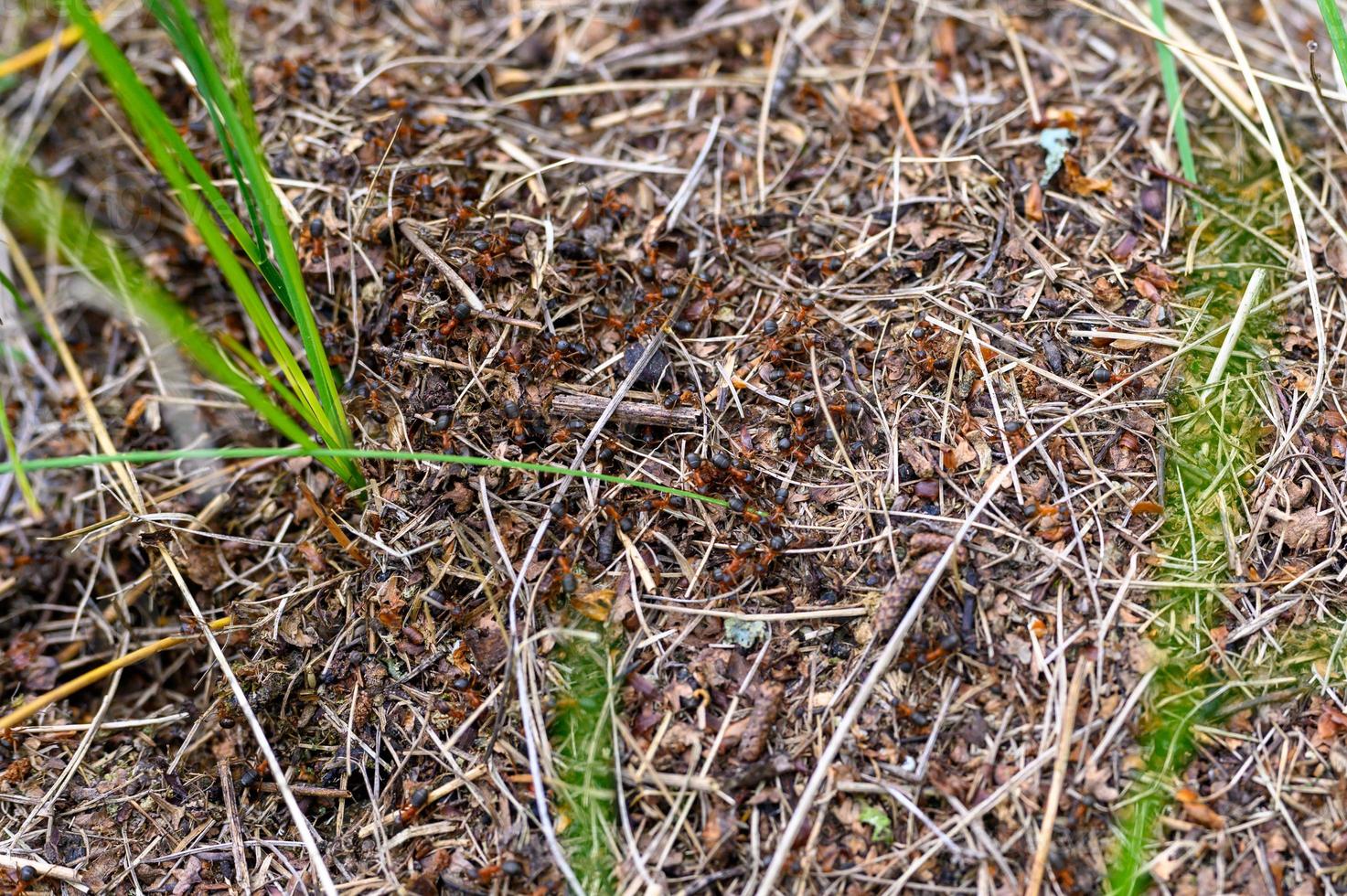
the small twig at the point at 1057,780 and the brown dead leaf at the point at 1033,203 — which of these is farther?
the brown dead leaf at the point at 1033,203

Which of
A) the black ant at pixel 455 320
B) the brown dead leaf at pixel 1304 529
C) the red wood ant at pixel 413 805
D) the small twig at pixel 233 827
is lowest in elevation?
the brown dead leaf at pixel 1304 529

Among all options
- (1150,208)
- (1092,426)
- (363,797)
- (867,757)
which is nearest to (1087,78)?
(1150,208)

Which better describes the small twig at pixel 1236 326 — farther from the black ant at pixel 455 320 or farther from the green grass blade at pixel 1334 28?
the black ant at pixel 455 320

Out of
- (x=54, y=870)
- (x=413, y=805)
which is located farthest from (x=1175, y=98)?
(x=54, y=870)

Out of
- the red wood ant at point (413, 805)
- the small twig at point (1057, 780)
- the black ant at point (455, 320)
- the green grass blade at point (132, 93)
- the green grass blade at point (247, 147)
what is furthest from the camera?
the black ant at point (455, 320)

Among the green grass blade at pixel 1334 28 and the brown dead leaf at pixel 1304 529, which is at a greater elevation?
the green grass blade at pixel 1334 28

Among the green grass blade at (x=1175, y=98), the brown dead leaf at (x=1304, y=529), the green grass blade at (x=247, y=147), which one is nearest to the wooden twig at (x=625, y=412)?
the green grass blade at (x=247, y=147)

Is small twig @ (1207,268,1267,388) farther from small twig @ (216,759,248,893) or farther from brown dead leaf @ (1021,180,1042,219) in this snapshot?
small twig @ (216,759,248,893)

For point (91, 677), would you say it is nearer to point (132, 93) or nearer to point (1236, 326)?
point (132, 93)
